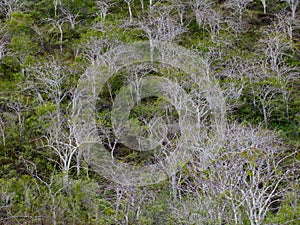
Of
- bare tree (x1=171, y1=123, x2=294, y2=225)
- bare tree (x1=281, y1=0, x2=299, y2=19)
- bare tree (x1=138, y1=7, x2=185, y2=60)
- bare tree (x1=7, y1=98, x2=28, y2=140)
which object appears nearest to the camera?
bare tree (x1=171, y1=123, x2=294, y2=225)

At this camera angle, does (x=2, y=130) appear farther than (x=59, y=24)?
No

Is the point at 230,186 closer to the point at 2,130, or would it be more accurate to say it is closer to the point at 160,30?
the point at 2,130

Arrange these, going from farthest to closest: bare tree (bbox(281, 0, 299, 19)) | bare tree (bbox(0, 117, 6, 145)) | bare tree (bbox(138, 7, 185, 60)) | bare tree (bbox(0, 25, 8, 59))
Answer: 1. bare tree (bbox(281, 0, 299, 19))
2. bare tree (bbox(138, 7, 185, 60))
3. bare tree (bbox(0, 25, 8, 59))
4. bare tree (bbox(0, 117, 6, 145))

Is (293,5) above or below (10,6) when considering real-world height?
below

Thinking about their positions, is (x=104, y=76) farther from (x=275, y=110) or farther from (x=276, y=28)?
(x=276, y=28)

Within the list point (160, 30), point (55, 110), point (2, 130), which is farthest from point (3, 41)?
point (160, 30)

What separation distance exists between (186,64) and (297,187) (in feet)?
48.0

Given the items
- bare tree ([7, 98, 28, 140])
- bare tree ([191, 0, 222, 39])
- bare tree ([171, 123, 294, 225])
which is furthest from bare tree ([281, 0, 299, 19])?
bare tree ([7, 98, 28, 140])

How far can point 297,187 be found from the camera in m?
15.7

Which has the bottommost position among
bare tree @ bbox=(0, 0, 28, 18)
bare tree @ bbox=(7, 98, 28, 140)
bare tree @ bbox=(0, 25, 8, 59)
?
bare tree @ bbox=(7, 98, 28, 140)

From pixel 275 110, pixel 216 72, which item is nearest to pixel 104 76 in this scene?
pixel 216 72

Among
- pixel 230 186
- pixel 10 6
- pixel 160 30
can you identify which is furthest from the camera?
pixel 10 6

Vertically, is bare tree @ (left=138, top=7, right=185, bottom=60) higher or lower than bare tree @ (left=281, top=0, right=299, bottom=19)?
lower

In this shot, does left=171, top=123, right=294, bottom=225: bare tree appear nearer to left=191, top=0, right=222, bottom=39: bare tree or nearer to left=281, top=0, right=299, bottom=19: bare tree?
left=191, top=0, right=222, bottom=39: bare tree
